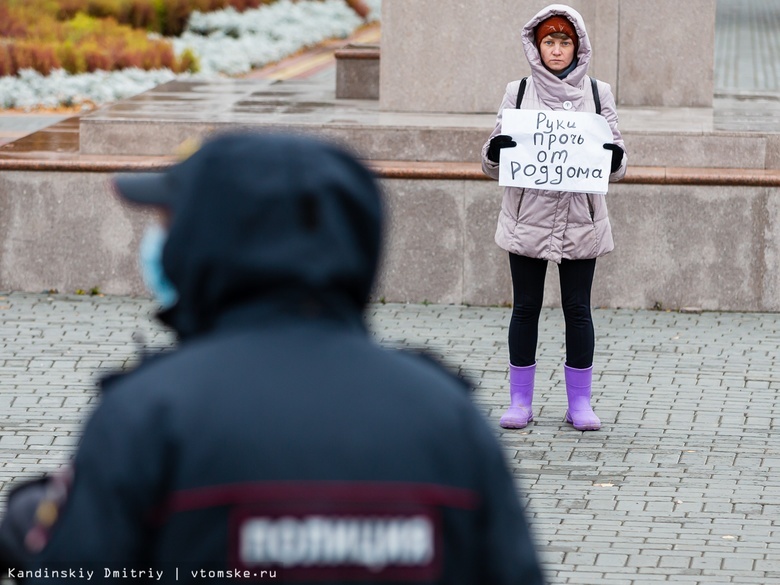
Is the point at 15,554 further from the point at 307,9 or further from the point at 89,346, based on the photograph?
the point at 307,9

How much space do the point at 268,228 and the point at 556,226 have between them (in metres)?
4.94

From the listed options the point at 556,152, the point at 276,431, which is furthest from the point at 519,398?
the point at 276,431

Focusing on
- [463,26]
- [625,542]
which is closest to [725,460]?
[625,542]

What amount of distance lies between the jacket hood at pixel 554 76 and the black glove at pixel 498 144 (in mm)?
243

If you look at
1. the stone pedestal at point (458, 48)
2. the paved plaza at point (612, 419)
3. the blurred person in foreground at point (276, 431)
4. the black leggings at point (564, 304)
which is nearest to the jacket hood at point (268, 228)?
the blurred person in foreground at point (276, 431)

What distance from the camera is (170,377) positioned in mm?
1938

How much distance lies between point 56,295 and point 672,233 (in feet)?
13.1

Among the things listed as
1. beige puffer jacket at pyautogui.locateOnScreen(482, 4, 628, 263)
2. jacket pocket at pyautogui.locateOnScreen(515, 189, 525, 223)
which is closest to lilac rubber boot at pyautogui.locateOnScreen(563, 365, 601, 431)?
beige puffer jacket at pyautogui.locateOnScreen(482, 4, 628, 263)

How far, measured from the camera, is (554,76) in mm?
6746

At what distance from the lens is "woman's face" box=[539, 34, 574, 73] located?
6605mm

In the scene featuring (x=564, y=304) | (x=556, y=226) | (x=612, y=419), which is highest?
(x=556, y=226)

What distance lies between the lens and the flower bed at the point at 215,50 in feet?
61.0

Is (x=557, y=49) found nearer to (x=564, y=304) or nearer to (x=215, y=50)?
(x=564, y=304)

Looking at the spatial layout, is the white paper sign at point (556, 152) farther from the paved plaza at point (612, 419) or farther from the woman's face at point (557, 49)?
the paved plaza at point (612, 419)
